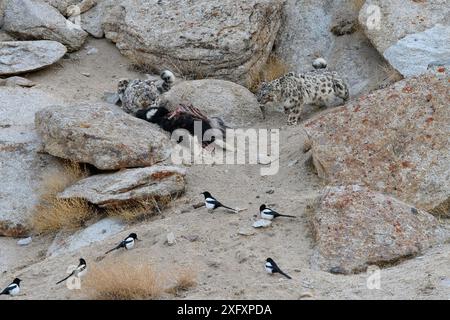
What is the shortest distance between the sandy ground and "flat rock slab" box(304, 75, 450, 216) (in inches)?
22.0

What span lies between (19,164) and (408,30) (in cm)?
699

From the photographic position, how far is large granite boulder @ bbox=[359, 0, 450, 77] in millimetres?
15516

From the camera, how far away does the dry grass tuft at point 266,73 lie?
16688 millimetres

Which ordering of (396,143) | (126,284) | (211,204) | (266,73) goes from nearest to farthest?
(126,284) < (211,204) < (396,143) < (266,73)

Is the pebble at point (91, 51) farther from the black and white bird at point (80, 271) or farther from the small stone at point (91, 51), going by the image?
the black and white bird at point (80, 271)

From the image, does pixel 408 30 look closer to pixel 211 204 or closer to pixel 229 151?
pixel 229 151

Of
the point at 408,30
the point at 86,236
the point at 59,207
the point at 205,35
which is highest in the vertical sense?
the point at 408,30

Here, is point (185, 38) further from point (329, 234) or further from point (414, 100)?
point (329, 234)

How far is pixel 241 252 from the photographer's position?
10586 millimetres

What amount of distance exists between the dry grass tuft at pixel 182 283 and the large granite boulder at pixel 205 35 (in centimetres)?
728

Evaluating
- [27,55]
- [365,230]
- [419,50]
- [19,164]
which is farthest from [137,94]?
[365,230]

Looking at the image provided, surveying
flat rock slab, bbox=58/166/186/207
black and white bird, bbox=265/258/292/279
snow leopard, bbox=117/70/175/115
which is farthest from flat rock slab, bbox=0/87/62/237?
black and white bird, bbox=265/258/292/279

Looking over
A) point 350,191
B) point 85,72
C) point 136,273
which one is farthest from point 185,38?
point 136,273

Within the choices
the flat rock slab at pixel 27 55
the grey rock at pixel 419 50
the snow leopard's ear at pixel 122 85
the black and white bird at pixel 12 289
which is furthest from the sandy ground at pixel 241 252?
the flat rock slab at pixel 27 55
